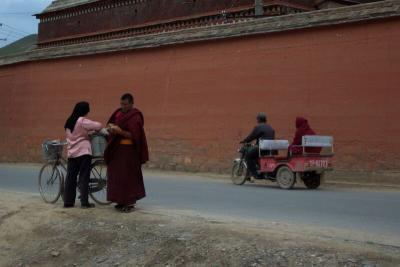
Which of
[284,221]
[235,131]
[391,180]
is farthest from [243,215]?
[235,131]

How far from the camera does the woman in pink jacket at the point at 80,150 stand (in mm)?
9789

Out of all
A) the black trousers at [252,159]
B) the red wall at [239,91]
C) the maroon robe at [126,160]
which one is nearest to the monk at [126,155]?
the maroon robe at [126,160]

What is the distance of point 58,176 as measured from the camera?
1077cm

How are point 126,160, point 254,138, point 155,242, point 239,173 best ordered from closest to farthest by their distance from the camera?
1. point 155,242
2. point 126,160
3. point 254,138
4. point 239,173

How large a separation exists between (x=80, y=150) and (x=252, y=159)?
20.7 feet

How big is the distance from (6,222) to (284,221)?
4.46 metres

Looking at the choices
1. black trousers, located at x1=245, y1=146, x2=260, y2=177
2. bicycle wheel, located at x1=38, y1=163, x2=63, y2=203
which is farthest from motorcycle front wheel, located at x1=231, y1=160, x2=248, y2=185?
bicycle wheel, located at x1=38, y1=163, x2=63, y2=203

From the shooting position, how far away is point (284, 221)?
9031mm

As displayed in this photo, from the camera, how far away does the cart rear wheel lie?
1438 centimetres

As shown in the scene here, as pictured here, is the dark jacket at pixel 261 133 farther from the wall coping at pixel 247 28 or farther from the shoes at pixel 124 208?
the shoes at pixel 124 208

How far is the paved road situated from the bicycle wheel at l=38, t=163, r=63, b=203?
1.46 meters

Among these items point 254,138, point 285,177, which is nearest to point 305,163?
point 285,177

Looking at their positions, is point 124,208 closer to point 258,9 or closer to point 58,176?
point 58,176

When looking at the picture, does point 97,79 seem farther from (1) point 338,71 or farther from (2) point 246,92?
(1) point 338,71
